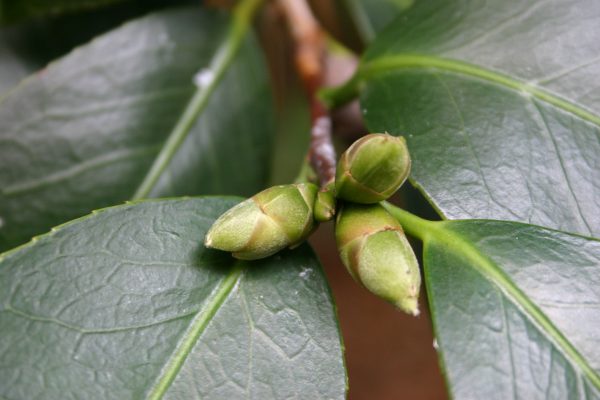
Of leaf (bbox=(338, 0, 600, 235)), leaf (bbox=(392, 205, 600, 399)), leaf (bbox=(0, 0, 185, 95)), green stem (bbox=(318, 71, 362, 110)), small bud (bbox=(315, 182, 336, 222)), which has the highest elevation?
leaf (bbox=(0, 0, 185, 95))

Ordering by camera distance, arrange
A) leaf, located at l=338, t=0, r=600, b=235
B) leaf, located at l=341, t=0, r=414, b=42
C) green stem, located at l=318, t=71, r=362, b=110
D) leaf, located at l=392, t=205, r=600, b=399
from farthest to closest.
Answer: leaf, located at l=341, t=0, r=414, b=42 < green stem, located at l=318, t=71, r=362, b=110 < leaf, located at l=338, t=0, r=600, b=235 < leaf, located at l=392, t=205, r=600, b=399

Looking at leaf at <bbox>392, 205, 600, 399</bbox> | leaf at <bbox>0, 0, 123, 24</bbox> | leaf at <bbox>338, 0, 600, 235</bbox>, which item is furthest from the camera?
leaf at <bbox>0, 0, 123, 24</bbox>

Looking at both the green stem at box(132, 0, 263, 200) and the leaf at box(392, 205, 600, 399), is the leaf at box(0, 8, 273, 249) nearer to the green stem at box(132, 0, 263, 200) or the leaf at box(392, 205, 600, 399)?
the green stem at box(132, 0, 263, 200)

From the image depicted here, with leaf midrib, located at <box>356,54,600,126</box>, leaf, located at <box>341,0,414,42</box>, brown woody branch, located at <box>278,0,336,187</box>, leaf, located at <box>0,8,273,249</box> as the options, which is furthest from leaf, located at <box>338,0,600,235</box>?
leaf, located at <box>341,0,414,42</box>

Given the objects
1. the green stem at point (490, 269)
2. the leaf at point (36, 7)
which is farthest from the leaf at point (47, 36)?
the green stem at point (490, 269)

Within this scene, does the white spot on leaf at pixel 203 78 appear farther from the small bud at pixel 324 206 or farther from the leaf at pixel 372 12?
the small bud at pixel 324 206

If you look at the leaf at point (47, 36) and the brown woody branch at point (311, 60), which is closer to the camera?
the brown woody branch at point (311, 60)

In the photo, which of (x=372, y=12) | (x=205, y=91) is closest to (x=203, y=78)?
(x=205, y=91)

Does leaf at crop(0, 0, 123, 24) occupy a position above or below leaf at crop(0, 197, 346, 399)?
above
